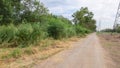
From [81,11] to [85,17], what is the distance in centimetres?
693

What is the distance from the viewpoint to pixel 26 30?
19922mm

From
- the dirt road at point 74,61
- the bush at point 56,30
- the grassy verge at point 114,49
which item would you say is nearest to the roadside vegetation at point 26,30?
the bush at point 56,30

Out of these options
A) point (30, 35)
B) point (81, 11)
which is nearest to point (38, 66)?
point (30, 35)

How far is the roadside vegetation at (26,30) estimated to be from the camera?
15.9 metres

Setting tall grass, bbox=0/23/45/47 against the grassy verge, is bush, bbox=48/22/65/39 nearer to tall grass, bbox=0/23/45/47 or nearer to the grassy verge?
the grassy verge

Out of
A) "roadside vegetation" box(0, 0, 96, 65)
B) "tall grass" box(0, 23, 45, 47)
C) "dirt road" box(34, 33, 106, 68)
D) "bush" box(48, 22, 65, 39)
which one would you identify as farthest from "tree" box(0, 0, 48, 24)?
"dirt road" box(34, 33, 106, 68)

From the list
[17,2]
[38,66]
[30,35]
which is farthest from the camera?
[17,2]

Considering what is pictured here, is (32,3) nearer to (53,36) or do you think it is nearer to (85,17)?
(53,36)

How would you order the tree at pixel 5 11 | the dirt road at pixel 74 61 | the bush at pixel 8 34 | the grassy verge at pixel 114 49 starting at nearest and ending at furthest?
the dirt road at pixel 74 61 < the grassy verge at pixel 114 49 < the bush at pixel 8 34 < the tree at pixel 5 11

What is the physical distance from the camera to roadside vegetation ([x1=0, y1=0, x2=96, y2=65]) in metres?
15.9

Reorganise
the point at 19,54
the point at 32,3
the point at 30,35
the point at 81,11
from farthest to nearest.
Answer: the point at 81,11 → the point at 32,3 → the point at 30,35 → the point at 19,54

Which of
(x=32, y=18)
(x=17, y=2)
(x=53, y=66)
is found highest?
(x=17, y=2)

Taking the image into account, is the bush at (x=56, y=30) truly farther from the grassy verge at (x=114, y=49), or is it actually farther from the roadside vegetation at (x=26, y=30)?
the grassy verge at (x=114, y=49)

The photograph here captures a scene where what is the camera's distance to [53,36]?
32500mm
